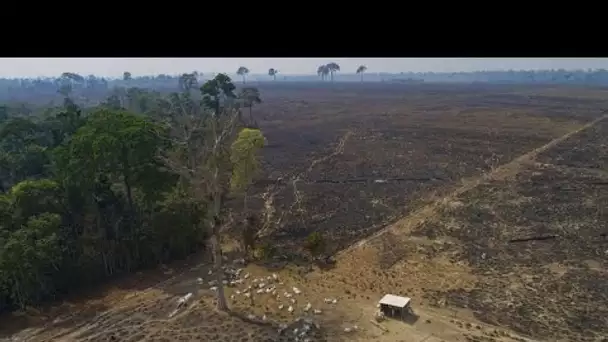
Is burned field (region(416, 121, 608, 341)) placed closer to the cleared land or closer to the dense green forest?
the cleared land

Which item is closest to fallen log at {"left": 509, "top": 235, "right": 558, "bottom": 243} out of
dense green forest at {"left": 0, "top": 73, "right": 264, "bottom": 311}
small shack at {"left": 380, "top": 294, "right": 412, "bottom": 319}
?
small shack at {"left": 380, "top": 294, "right": 412, "bottom": 319}

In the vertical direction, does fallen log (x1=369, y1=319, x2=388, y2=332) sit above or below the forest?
below

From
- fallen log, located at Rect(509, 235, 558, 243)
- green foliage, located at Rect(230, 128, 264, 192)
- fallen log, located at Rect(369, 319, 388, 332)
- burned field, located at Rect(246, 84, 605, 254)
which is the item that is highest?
green foliage, located at Rect(230, 128, 264, 192)

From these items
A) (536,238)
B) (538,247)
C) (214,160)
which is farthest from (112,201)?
(536,238)

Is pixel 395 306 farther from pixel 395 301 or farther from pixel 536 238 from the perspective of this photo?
pixel 536 238

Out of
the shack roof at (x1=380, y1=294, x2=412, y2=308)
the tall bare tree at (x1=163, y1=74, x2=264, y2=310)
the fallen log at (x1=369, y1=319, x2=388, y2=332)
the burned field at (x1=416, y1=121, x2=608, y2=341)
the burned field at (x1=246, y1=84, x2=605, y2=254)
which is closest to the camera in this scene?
the fallen log at (x1=369, y1=319, x2=388, y2=332)

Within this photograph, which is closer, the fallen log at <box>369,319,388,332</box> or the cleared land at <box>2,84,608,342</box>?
the fallen log at <box>369,319,388,332</box>

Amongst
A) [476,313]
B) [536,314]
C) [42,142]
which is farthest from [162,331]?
[42,142]
